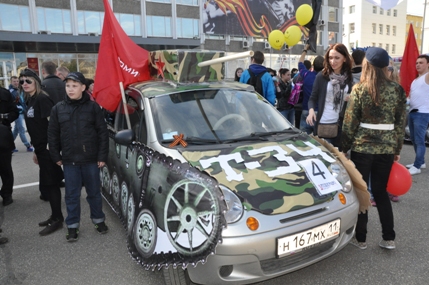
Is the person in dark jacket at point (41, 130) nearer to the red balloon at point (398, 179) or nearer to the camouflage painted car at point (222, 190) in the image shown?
the camouflage painted car at point (222, 190)

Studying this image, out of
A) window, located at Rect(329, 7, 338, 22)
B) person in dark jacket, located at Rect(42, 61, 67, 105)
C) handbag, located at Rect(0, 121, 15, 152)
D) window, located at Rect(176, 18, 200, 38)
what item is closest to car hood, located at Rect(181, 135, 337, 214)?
person in dark jacket, located at Rect(42, 61, 67, 105)

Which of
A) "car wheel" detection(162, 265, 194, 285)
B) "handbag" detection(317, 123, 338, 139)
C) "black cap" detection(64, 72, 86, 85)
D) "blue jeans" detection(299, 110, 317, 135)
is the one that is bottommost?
"car wheel" detection(162, 265, 194, 285)

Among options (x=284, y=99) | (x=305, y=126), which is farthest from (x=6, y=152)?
(x=284, y=99)

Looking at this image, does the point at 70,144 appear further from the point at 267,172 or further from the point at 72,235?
the point at 267,172

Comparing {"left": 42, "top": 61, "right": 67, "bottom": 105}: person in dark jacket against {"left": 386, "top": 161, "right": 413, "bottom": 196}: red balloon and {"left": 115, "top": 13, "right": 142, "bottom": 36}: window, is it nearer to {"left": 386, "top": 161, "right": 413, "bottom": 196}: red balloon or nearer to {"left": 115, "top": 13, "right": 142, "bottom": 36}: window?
{"left": 386, "top": 161, "right": 413, "bottom": 196}: red balloon

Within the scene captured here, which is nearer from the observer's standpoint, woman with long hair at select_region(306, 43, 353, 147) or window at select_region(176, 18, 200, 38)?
woman with long hair at select_region(306, 43, 353, 147)

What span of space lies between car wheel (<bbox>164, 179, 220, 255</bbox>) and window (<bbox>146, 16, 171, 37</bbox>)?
1171 inches

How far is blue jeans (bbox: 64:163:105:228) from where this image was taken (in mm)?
3617

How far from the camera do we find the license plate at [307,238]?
7.56 ft

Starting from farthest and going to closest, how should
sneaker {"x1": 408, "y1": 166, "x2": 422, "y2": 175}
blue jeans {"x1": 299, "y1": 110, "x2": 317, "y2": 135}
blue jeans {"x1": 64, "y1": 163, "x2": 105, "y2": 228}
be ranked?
blue jeans {"x1": 299, "y1": 110, "x2": 317, "y2": 135} → sneaker {"x1": 408, "y1": 166, "x2": 422, "y2": 175} → blue jeans {"x1": 64, "y1": 163, "x2": 105, "y2": 228}

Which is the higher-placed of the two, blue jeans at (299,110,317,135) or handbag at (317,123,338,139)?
handbag at (317,123,338,139)

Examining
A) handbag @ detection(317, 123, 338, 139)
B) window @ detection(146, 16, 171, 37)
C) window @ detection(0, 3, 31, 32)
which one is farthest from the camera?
window @ detection(146, 16, 171, 37)

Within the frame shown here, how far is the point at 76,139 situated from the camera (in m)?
3.52

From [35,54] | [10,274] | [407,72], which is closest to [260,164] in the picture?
[10,274]
